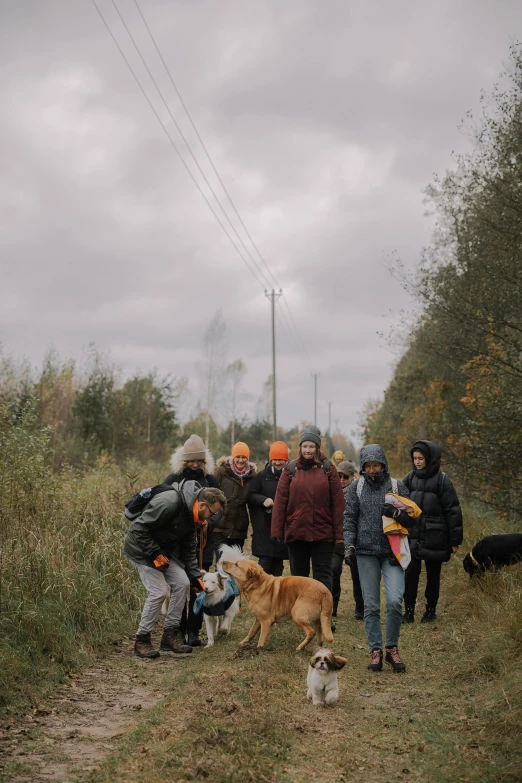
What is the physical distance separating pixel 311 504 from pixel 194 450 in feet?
4.73

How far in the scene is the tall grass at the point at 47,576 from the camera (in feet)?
20.8


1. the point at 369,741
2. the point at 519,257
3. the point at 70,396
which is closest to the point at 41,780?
the point at 369,741

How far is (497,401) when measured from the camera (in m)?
12.3

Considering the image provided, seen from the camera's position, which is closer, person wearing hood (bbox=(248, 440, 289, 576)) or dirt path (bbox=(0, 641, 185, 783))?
dirt path (bbox=(0, 641, 185, 783))

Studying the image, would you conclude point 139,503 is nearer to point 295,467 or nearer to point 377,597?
point 295,467

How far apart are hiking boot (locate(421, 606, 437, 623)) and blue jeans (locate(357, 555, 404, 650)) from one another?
1976mm

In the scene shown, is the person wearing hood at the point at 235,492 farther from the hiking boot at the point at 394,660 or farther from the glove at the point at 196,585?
the hiking boot at the point at 394,660

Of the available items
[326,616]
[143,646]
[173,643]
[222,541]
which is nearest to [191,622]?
[173,643]

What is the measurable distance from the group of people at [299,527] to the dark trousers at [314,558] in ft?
0.04

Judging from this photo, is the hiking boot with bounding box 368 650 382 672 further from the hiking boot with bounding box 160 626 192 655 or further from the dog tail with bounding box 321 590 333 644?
the hiking boot with bounding box 160 626 192 655

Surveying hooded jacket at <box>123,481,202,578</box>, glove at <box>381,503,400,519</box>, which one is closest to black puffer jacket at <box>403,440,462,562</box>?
glove at <box>381,503,400,519</box>

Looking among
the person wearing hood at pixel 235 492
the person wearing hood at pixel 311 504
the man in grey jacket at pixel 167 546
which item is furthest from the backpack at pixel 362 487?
the person wearing hood at pixel 235 492

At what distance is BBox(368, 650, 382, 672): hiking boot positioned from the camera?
6656 millimetres

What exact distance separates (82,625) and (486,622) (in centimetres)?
403
